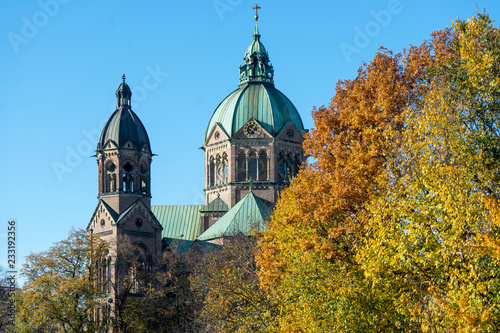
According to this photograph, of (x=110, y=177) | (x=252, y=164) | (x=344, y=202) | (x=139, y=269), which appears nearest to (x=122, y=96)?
(x=110, y=177)

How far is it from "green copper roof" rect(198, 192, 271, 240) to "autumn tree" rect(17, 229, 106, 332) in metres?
15.3

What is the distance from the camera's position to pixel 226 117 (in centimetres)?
8256

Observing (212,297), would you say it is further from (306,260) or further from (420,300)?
(420,300)

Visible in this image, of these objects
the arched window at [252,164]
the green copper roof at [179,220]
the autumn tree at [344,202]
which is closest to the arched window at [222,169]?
the arched window at [252,164]

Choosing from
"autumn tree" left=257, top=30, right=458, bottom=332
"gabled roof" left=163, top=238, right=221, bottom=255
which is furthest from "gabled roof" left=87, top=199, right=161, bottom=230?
"autumn tree" left=257, top=30, right=458, bottom=332

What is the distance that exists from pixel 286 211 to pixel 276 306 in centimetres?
422

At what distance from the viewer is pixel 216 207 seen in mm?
80500

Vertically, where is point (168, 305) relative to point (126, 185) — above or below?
below

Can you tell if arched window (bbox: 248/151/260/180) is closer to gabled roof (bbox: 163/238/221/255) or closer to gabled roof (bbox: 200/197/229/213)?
gabled roof (bbox: 200/197/229/213)

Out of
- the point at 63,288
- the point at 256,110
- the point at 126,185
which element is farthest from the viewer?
the point at 256,110

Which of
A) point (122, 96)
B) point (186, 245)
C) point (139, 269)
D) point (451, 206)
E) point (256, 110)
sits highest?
point (256, 110)

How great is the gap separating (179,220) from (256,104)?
Result: 47.2ft

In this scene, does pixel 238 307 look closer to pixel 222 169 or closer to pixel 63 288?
pixel 63 288

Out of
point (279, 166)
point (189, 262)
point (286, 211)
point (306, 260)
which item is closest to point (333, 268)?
point (306, 260)
